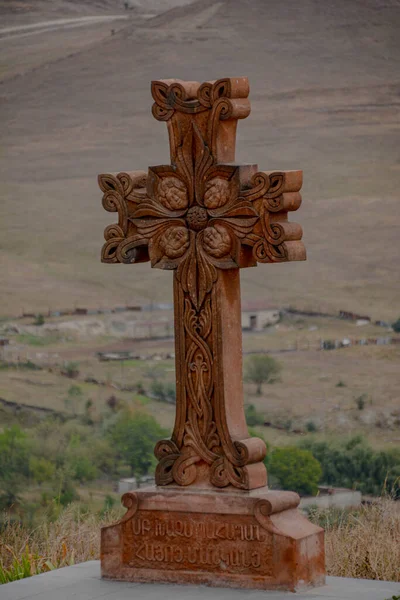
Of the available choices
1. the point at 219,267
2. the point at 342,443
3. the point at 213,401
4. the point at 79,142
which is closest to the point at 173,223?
the point at 219,267

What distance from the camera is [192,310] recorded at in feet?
22.4

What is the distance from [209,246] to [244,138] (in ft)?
35.9

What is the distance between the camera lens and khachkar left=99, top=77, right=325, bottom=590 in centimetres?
651

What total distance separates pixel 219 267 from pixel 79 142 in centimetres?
1152

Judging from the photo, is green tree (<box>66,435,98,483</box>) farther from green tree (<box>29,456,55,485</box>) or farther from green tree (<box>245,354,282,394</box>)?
green tree (<box>245,354,282,394</box>)

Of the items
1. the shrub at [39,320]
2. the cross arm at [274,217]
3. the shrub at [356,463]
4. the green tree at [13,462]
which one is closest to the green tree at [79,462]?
the green tree at [13,462]

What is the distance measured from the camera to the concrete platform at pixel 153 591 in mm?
6176

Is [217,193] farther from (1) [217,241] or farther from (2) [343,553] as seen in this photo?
(2) [343,553]

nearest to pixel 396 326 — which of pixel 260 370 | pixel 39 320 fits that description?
pixel 260 370

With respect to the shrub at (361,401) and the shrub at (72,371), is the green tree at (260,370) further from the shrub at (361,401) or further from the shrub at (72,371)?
the shrub at (72,371)

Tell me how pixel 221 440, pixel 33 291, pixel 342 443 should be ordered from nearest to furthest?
1. pixel 221 440
2. pixel 342 443
3. pixel 33 291

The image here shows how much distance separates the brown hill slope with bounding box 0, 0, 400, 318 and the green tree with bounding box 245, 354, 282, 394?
835 mm

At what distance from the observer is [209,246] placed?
22.2ft

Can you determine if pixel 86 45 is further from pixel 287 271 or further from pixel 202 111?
pixel 202 111
